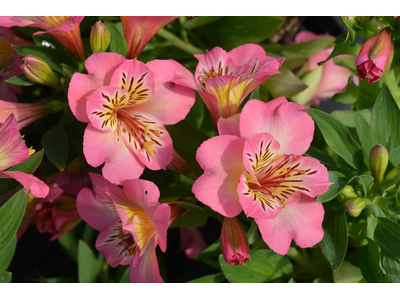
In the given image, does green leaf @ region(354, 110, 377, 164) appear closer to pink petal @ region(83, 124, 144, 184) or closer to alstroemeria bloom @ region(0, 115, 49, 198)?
pink petal @ region(83, 124, 144, 184)

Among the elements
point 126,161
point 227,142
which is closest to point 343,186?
point 227,142

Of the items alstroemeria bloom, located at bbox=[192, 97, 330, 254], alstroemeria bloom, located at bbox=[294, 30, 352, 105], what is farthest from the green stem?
alstroemeria bloom, located at bbox=[192, 97, 330, 254]

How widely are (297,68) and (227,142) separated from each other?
1.99 feet

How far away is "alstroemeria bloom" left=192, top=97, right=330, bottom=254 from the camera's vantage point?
23.0 inches

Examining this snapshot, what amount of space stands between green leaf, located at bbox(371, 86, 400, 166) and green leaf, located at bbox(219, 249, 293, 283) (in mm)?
305

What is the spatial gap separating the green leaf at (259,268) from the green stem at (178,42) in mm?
Result: 497

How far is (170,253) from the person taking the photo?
1.15m

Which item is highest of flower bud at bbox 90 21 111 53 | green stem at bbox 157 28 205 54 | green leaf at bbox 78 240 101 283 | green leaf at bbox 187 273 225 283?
flower bud at bbox 90 21 111 53

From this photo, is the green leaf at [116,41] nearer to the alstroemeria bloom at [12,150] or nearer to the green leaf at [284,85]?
the alstroemeria bloom at [12,150]

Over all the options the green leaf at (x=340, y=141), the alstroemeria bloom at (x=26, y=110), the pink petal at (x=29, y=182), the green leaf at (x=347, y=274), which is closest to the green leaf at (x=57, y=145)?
the alstroemeria bloom at (x=26, y=110)

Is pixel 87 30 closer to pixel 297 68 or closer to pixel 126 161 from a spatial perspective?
pixel 126 161

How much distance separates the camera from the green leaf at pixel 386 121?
0.70 meters

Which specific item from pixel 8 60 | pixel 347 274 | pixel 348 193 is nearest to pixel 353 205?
pixel 348 193

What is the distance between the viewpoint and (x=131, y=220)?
2.12 feet
